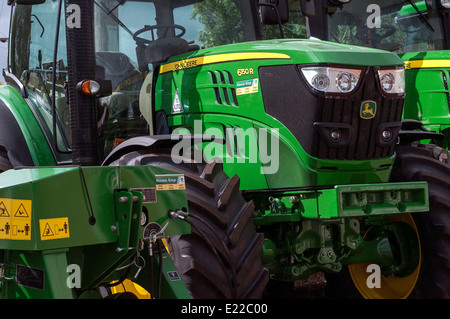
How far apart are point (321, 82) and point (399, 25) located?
369 cm

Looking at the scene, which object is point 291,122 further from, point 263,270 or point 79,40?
point 79,40

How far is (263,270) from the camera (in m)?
4.11

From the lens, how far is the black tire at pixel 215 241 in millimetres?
3816

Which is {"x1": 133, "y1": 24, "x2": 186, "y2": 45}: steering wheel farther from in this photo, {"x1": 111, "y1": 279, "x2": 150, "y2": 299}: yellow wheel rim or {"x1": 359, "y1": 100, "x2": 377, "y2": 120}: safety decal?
{"x1": 111, "y1": 279, "x2": 150, "y2": 299}: yellow wheel rim

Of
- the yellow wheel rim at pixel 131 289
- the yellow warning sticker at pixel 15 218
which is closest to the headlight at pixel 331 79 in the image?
the yellow wheel rim at pixel 131 289

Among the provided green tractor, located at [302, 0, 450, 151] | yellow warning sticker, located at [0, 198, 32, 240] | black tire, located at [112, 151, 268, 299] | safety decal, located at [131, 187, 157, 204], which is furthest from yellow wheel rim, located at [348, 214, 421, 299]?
yellow warning sticker, located at [0, 198, 32, 240]

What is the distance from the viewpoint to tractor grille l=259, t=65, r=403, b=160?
4582mm

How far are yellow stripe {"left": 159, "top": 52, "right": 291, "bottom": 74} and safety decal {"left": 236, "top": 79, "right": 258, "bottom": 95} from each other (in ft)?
0.52

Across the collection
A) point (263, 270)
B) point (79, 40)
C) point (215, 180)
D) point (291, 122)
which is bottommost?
point (263, 270)

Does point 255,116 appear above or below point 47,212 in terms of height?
above

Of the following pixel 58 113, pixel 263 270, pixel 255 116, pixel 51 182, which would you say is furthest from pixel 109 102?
pixel 51 182

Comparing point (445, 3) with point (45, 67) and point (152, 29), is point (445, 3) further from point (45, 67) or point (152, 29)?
point (45, 67)

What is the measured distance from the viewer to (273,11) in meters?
5.04
